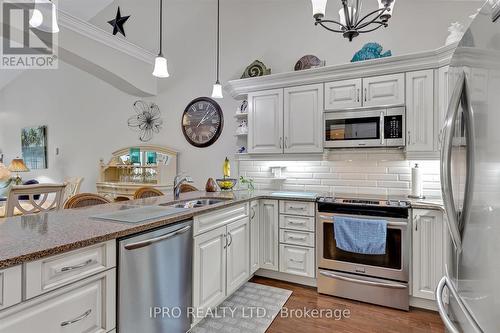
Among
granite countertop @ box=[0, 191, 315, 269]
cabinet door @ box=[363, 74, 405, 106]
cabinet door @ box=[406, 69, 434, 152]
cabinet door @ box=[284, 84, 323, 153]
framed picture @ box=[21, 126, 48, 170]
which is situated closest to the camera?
granite countertop @ box=[0, 191, 315, 269]

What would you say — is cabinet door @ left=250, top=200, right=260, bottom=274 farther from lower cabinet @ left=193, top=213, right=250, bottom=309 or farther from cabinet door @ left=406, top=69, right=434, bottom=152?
cabinet door @ left=406, top=69, right=434, bottom=152

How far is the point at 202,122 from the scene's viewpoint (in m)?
4.22

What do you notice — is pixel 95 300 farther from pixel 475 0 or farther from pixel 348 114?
pixel 475 0

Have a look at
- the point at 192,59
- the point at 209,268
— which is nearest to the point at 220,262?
the point at 209,268

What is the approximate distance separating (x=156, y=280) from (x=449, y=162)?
5.20ft

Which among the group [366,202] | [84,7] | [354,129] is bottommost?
[366,202]

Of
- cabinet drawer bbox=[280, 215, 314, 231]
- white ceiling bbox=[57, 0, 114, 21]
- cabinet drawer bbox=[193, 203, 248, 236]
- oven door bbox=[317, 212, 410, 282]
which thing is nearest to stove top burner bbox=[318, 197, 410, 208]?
oven door bbox=[317, 212, 410, 282]

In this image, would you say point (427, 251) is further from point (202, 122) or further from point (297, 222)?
point (202, 122)

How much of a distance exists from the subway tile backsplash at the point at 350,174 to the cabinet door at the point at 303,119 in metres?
0.29

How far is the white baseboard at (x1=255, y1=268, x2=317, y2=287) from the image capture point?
282 cm

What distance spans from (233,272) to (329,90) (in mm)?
2183

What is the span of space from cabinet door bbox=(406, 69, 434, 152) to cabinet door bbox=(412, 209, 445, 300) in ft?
2.32

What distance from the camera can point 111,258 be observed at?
1.29 m

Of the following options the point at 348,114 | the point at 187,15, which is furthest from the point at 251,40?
the point at 348,114
